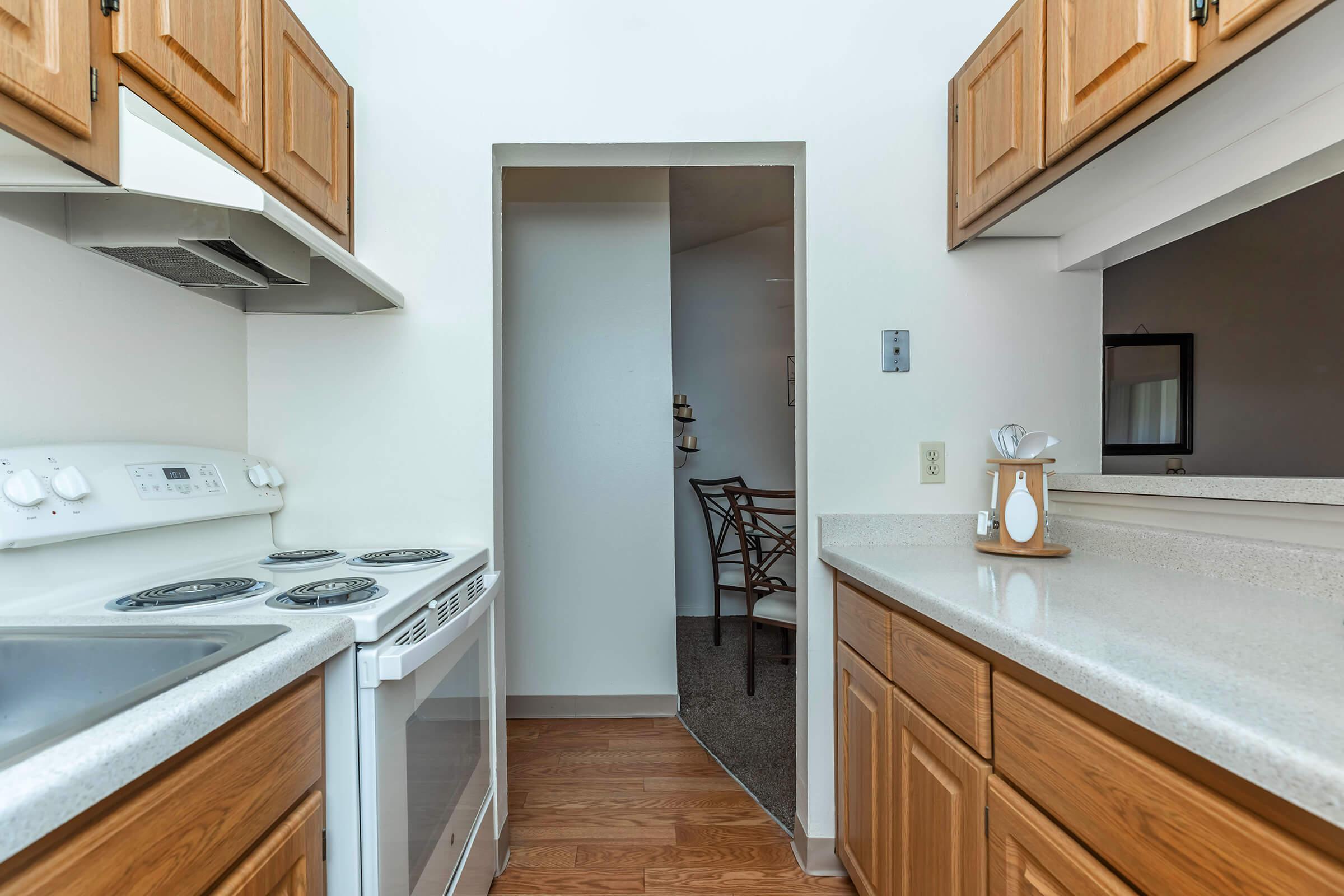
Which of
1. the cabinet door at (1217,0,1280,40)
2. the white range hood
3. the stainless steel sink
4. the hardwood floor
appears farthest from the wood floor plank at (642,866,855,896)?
the cabinet door at (1217,0,1280,40)

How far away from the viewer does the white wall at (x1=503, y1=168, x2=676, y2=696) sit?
2785 mm

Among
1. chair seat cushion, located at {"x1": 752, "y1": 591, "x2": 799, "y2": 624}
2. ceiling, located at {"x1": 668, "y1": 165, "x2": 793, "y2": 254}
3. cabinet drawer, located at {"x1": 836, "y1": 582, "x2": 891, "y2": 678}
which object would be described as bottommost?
chair seat cushion, located at {"x1": 752, "y1": 591, "x2": 799, "y2": 624}

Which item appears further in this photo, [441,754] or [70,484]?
[441,754]

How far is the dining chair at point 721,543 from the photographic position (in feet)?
10.8

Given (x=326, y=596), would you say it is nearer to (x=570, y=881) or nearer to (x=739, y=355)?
(x=570, y=881)

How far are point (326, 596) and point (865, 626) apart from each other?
3.60ft

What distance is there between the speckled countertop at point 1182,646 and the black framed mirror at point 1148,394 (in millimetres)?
449

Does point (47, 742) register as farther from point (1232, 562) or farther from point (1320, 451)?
point (1320, 451)

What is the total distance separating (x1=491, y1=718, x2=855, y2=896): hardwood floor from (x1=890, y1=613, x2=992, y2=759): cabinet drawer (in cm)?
83

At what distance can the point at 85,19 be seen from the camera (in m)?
0.85

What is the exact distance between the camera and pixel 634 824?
195cm

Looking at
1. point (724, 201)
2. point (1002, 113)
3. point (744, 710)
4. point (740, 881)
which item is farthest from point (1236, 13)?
point (724, 201)

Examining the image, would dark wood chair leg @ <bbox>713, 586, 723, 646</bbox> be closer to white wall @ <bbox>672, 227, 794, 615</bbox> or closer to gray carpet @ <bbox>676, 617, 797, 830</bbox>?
gray carpet @ <bbox>676, 617, 797, 830</bbox>

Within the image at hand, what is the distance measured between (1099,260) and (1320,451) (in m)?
0.70
